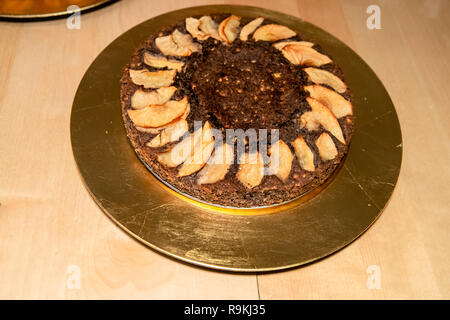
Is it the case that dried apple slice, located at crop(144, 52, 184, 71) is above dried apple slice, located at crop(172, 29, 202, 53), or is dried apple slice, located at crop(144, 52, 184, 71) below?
below

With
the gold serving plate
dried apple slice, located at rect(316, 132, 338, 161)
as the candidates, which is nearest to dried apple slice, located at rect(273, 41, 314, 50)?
dried apple slice, located at rect(316, 132, 338, 161)

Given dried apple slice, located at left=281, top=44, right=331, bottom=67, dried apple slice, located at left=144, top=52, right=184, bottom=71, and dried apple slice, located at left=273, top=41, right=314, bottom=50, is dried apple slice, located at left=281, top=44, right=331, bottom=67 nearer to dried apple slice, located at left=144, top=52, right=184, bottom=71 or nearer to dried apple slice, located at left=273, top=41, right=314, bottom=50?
dried apple slice, located at left=273, top=41, right=314, bottom=50

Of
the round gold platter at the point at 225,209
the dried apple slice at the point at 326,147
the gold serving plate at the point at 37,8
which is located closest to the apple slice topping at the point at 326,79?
the round gold platter at the point at 225,209

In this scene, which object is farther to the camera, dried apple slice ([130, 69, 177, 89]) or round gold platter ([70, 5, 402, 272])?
dried apple slice ([130, 69, 177, 89])

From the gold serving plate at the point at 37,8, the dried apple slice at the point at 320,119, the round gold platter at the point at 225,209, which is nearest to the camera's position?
the round gold platter at the point at 225,209

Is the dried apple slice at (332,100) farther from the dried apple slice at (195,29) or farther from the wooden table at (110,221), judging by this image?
the dried apple slice at (195,29)

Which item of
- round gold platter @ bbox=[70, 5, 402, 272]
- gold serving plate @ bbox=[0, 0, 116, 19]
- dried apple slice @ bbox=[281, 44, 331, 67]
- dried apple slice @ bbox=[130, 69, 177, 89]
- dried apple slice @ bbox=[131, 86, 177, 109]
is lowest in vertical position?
round gold platter @ bbox=[70, 5, 402, 272]
